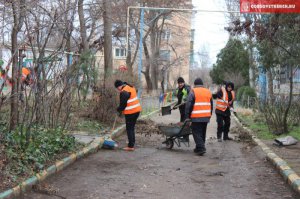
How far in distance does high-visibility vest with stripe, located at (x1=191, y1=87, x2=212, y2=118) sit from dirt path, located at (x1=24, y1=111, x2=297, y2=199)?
0.94 meters

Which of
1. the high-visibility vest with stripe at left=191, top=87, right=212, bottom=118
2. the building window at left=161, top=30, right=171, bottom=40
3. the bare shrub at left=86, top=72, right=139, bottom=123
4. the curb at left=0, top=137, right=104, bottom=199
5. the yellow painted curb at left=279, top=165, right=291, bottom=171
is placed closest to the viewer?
the curb at left=0, top=137, right=104, bottom=199

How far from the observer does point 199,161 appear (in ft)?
31.4

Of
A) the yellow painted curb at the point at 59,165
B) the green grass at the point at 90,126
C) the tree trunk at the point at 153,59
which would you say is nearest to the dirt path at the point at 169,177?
the yellow painted curb at the point at 59,165

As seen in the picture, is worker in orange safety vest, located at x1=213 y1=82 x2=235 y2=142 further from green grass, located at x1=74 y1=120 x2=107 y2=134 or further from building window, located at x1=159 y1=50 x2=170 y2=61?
building window, located at x1=159 y1=50 x2=170 y2=61

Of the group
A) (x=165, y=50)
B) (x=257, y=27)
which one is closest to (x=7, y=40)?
(x=257, y=27)

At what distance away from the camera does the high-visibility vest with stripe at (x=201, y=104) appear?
33.9 feet

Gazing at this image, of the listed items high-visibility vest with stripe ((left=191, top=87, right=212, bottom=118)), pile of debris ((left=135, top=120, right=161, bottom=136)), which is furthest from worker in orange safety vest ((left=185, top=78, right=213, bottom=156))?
pile of debris ((left=135, top=120, right=161, bottom=136))

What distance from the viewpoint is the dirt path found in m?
6.58

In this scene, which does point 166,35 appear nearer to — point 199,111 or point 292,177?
point 199,111

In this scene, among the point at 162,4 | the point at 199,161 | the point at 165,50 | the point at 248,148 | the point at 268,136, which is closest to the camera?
the point at 199,161

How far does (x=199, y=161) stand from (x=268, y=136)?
4561 mm

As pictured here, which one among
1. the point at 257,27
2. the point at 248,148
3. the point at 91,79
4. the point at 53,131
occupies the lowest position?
the point at 248,148

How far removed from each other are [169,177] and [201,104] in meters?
3.04

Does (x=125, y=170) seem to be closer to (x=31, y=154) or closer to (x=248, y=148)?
(x=31, y=154)
